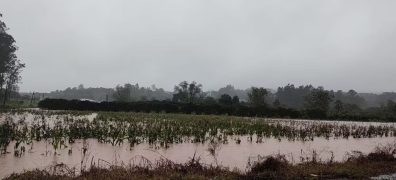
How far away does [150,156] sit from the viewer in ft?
39.5

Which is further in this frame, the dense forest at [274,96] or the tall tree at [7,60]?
the dense forest at [274,96]

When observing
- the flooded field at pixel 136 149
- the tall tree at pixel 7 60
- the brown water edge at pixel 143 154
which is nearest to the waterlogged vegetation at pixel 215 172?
the flooded field at pixel 136 149

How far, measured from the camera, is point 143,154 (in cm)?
1228

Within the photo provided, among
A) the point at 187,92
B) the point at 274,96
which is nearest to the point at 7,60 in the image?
the point at 187,92

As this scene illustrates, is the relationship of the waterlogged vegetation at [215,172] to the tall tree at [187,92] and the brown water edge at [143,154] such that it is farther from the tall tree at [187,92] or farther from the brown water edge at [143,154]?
the tall tree at [187,92]

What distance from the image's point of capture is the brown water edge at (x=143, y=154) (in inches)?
406

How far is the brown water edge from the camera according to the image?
10305 mm

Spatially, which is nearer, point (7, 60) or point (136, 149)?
point (136, 149)

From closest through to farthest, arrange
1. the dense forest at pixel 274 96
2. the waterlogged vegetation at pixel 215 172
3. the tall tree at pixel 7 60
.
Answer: the waterlogged vegetation at pixel 215 172, the tall tree at pixel 7 60, the dense forest at pixel 274 96

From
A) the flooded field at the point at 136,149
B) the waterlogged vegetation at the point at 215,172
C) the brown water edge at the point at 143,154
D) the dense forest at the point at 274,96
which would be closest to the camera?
the waterlogged vegetation at the point at 215,172

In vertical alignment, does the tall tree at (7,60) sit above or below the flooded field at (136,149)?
above

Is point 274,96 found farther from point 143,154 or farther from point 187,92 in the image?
point 143,154

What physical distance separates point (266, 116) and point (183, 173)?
36.0m

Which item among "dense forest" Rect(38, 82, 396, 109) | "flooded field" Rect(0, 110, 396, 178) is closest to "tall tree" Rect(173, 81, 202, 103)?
"dense forest" Rect(38, 82, 396, 109)
